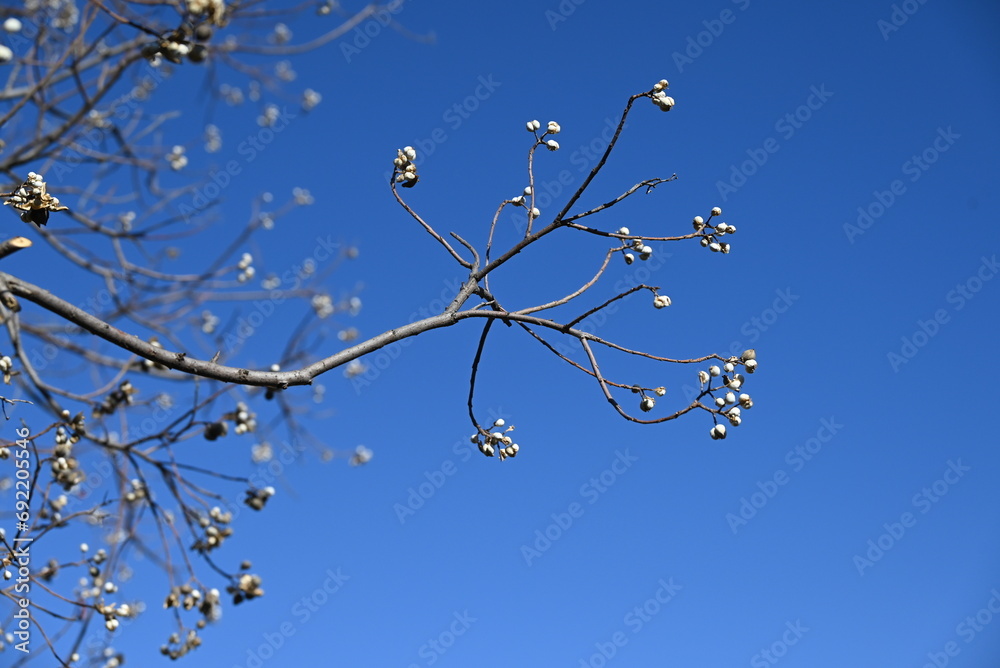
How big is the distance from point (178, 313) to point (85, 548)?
160 cm

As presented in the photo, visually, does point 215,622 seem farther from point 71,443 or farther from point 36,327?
point 36,327

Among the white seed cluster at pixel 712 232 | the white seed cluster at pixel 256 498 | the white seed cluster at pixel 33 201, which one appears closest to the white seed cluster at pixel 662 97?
the white seed cluster at pixel 712 232

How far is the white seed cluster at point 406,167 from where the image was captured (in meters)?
2.28

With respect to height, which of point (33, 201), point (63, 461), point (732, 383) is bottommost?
point (732, 383)

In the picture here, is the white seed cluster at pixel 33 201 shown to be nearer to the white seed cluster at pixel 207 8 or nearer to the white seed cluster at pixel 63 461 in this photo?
the white seed cluster at pixel 207 8

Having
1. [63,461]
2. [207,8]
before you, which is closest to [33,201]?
[207,8]

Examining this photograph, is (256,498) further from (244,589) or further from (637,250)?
(637,250)

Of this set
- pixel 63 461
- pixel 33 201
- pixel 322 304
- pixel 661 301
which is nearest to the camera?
pixel 33 201

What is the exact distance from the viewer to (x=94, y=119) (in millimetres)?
4199

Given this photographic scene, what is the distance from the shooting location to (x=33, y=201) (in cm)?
196

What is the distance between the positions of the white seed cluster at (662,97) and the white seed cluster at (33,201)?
1600 mm

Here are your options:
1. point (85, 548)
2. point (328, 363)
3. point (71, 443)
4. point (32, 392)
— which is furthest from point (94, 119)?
point (328, 363)

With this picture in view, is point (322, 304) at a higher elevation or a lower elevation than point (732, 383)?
higher

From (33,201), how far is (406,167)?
0.99 m
